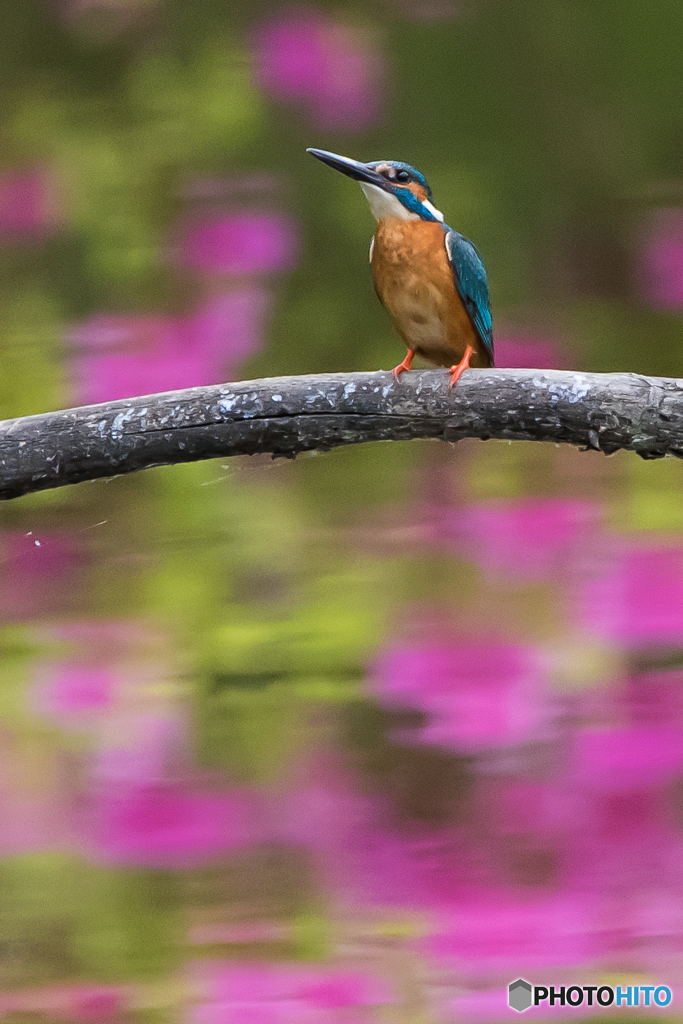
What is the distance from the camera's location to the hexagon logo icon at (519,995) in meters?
0.76

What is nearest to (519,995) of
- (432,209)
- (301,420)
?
(301,420)

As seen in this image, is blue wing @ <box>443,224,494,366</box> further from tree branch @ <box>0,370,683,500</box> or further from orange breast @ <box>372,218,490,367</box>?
tree branch @ <box>0,370,683,500</box>

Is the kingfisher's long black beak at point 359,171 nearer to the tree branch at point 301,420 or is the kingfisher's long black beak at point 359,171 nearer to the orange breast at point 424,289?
the orange breast at point 424,289

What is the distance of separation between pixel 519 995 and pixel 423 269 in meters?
0.56

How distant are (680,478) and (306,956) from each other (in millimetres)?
540

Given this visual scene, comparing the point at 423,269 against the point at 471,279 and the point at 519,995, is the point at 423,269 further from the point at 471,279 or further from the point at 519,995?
the point at 519,995

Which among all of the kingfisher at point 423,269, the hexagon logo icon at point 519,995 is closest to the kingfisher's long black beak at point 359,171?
the kingfisher at point 423,269

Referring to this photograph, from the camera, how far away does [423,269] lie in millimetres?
758

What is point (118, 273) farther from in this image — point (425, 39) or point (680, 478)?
point (680, 478)

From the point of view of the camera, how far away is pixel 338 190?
0.98 meters

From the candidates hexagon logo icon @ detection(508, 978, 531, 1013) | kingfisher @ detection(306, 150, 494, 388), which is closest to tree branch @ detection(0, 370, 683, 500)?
kingfisher @ detection(306, 150, 494, 388)

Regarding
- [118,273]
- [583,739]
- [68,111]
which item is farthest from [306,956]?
[68,111]

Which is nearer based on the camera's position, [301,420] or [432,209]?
[301,420]

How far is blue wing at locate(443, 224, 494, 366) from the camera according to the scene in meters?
0.76
